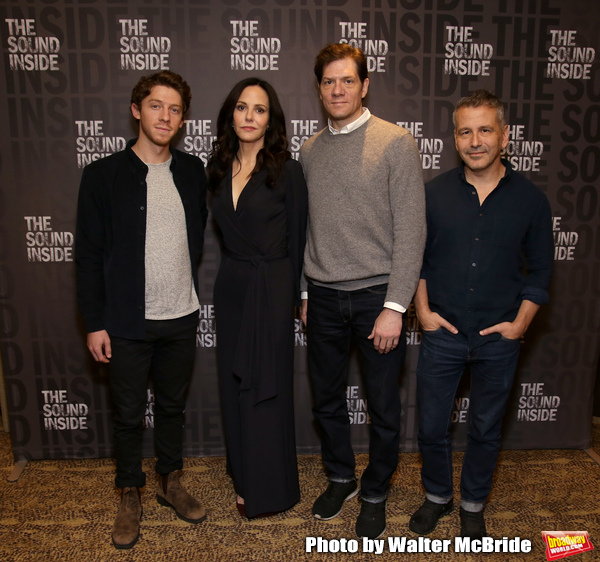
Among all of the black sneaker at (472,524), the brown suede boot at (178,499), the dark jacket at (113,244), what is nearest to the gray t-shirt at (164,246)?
the dark jacket at (113,244)

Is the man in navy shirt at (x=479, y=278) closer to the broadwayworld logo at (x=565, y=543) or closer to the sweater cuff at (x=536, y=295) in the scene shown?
the sweater cuff at (x=536, y=295)

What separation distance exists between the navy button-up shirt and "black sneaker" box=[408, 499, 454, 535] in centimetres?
77

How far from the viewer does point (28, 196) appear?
271 cm

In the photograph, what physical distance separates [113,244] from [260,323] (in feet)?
2.20

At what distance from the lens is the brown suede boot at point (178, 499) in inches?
94.7

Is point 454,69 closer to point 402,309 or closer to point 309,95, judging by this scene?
point 309,95

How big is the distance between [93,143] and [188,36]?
2.29ft

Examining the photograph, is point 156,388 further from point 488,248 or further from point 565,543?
point 565,543

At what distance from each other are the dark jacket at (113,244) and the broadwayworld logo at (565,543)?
1.87m

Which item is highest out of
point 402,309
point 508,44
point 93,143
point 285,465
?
point 508,44

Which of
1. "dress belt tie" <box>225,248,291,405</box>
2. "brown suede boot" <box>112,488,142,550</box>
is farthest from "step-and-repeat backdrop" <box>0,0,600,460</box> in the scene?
"dress belt tie" <box>225,248,291,405</box>

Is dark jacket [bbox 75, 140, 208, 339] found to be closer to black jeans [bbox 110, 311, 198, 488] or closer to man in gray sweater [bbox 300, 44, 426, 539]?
Result: black jeans [bbox 110, 311, 198, 488]

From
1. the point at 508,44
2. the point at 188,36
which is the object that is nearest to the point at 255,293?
the point at 188,36

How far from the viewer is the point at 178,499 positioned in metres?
2.46
